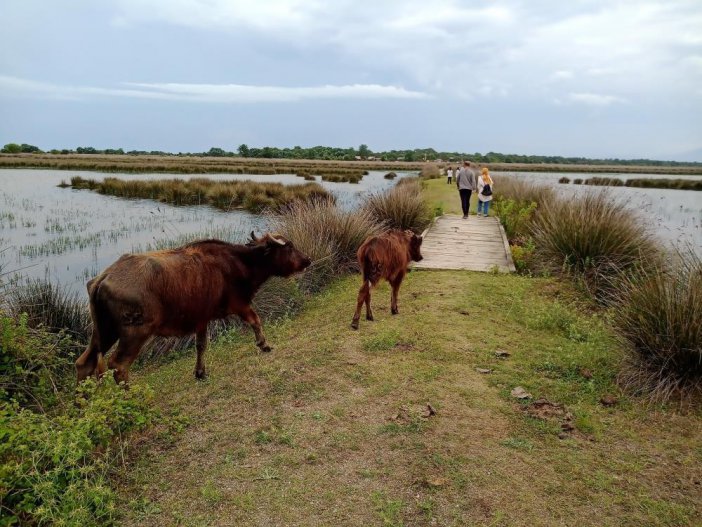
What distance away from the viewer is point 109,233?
63.5 ft

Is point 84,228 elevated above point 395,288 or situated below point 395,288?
below

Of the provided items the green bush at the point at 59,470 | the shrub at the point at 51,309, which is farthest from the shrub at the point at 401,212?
the green bush at the point at 59,470

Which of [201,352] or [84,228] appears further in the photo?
[84,228]

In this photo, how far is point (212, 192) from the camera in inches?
1208

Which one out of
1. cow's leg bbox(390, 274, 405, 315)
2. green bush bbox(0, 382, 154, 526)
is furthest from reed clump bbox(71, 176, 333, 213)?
green bush bbox(0, 382, 154, 526)

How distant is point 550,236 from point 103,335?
928 cm

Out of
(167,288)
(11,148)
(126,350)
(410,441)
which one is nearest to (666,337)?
(410,441)

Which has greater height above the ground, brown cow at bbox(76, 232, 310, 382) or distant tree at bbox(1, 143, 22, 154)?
distant tree at bbox(1, 143, 22, 154)

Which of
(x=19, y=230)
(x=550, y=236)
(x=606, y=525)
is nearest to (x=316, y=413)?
(x=606, y=525)

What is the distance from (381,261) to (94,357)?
3.81 m

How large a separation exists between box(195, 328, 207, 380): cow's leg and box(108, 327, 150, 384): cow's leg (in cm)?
92

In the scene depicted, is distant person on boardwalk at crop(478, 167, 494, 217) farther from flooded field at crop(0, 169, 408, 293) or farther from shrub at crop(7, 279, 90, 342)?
shrub at crop(7, 279, 90, 342)

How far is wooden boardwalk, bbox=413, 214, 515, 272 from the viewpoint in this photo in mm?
11297

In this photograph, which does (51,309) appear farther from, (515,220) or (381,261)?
(515,220)
